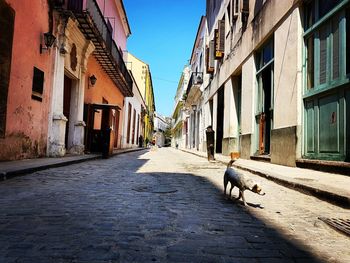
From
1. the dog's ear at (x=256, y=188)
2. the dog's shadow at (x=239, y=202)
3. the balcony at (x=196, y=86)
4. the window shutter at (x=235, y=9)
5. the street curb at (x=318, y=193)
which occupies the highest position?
the window shutter at (x=235, y=9)

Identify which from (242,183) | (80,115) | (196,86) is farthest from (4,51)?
(196,86)

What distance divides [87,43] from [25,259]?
1256cm

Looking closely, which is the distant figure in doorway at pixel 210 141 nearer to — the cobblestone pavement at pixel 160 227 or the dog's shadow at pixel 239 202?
the cobblestone pavement at pixel 160 227

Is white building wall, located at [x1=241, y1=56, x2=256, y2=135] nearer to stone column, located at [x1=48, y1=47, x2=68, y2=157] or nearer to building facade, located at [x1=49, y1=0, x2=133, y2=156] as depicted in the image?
building facade, located at [x1=49, y1=0, x2=133, y2=156]

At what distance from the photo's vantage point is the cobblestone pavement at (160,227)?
7.59ft

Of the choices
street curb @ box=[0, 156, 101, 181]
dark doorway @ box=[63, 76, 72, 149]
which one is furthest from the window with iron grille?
dark doorway @ box=[63, 76, 72, 149]

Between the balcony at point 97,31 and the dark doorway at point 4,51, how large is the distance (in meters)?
3.55

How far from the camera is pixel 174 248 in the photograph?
243 centimetres

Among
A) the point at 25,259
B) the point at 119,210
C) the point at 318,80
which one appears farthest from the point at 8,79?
the point at 318,80

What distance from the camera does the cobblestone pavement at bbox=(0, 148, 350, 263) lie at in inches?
91.1

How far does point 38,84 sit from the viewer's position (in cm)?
970

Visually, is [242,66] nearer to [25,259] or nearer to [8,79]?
[8,79]

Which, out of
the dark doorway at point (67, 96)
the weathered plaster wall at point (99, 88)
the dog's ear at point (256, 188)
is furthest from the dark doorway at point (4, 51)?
the weathered plaster wall at point (99, 88)

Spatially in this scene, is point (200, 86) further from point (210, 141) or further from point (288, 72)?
point (288, 72)
